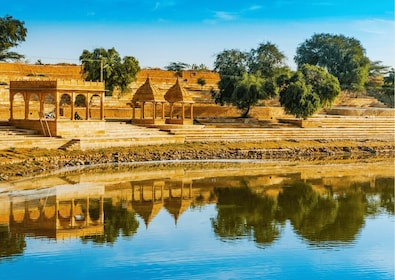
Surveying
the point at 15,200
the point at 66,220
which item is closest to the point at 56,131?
the point at 15,200

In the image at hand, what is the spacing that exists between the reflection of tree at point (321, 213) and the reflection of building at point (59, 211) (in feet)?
13.4

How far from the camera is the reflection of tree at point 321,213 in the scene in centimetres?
1382

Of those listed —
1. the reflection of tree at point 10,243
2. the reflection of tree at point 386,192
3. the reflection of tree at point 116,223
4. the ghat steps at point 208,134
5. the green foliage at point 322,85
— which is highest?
the green foliage at point 322,85

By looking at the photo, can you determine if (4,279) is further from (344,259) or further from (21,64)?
(21,64)

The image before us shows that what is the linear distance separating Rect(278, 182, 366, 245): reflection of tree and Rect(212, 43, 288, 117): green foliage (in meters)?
14.2

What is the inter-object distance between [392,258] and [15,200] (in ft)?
27.9

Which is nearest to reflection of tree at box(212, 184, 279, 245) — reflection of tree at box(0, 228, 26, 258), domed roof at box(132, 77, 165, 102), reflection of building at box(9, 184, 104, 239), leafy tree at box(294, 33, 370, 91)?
reflection of building at box(9, 184, 104, 239)

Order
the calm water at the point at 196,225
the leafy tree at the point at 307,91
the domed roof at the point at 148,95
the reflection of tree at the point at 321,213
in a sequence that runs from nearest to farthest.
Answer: the calm water at the point at 196,225
the reflection of tree at the point at 321,213
the domed roof at the point at 148,95
the leafy tree at the point at 307,91

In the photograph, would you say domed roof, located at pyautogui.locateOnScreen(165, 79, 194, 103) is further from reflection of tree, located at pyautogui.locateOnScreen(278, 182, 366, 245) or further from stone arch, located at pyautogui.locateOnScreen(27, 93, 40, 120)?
reflection of tree, located at pyautogui.locateOnScreen(278, 182, 366, 245)

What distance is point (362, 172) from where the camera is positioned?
79.8ft

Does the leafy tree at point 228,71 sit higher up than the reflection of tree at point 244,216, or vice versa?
the leafy tree at point 228,71

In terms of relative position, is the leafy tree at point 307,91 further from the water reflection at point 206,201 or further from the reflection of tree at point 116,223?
Answer: the reflection of tree at point 116,223

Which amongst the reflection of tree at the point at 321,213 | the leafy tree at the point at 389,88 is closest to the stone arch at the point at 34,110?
the reflection of tree at the point at 321,213

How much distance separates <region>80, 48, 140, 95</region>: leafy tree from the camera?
116 feet
